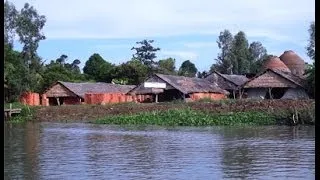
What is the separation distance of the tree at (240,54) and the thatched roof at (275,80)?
68.6ft

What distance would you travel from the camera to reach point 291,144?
17.8m

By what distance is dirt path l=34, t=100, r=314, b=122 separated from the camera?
32406 mm

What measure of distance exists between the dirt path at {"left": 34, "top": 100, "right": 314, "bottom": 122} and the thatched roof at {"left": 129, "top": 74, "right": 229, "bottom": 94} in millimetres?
6046

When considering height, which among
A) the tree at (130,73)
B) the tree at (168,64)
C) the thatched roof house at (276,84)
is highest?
the tree at (168,64)

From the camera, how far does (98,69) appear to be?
6388cm

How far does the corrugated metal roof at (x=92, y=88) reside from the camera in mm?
44844

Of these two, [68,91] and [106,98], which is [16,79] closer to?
[68,91]

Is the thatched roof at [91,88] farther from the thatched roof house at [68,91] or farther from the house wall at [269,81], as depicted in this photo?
the house wall at [269,81]

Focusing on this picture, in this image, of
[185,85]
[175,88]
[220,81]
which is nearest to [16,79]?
[175,88]

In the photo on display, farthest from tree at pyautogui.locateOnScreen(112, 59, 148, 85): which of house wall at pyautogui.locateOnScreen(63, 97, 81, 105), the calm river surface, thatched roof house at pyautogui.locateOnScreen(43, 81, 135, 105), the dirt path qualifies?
the calm river surface

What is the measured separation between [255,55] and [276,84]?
89.3 ft

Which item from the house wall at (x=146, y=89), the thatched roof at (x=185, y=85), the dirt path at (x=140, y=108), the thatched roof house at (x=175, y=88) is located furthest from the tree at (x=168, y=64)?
the dirt path at (x=140, y=108)

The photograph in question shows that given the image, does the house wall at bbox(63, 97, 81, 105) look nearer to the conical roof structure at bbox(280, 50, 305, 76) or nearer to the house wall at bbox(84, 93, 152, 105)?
the house wall at bbox(84, 93, 152, 105)

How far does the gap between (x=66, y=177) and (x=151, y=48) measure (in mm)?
59449
